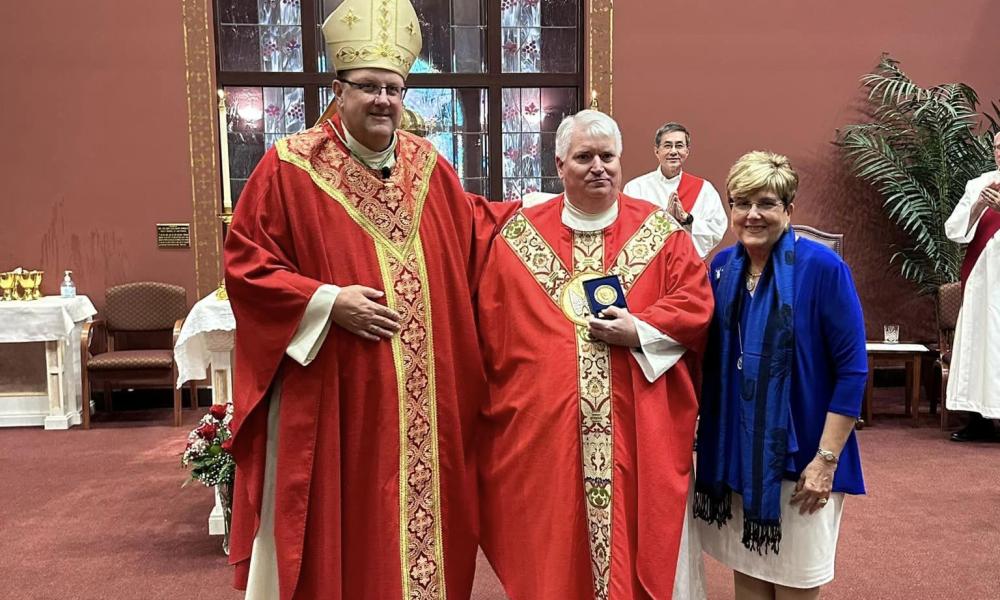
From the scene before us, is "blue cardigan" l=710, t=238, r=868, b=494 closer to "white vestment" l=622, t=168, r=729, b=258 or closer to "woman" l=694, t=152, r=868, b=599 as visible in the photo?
"woman" l=694, t=152, r=868, b=599

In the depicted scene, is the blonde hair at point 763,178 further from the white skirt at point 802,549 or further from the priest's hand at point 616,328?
the white skirt at point 802,549

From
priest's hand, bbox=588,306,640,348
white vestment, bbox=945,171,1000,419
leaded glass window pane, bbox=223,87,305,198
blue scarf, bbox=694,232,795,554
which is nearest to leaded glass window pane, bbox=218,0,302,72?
leaded glass window pane, bbox=223,87,305,198

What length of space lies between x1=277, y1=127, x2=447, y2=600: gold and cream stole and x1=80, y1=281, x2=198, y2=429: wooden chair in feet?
14.1

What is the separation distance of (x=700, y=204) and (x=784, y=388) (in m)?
3.81

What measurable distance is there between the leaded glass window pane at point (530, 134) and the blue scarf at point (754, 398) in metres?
5.34

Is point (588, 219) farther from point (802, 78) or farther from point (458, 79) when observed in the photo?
point (802, 78)

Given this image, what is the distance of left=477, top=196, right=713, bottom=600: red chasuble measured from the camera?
226 cm

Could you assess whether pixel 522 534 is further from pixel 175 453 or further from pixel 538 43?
pixel 538 43

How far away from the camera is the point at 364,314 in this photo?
7.37 feet

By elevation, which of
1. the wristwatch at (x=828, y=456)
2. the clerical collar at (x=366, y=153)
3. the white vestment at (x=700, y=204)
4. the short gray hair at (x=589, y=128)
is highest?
the short gray hair at (x=589, y=128)

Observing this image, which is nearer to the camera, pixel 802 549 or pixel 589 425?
pixel 802 549

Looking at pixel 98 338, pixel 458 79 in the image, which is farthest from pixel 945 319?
pixel 98 338

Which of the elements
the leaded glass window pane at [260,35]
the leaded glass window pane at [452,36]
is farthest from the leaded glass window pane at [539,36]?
the leaded glass window pane at [260,35]

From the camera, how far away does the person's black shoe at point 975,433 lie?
18.3 ft
